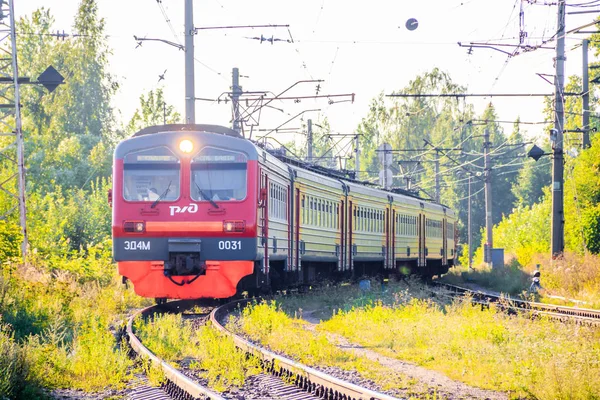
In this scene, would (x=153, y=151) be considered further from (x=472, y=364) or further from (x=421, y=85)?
(x=421, y=85)

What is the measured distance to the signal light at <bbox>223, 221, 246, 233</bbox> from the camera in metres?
14.9

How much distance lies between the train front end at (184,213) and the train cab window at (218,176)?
0.02m

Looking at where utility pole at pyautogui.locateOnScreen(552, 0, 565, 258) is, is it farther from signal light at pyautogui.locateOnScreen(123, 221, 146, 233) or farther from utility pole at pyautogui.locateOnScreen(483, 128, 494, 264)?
utility pole at pyautogui.locateOnScreen(483, 128, 494, 264)

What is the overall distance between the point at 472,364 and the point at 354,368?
1238 mm

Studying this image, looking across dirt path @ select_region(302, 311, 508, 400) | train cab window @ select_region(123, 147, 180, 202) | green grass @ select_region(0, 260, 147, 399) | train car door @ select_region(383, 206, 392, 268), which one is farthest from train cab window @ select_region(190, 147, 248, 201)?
train car door @ select_region(383, 206, 392, 268)

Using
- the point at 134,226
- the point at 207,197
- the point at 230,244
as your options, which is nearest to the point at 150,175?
the point at 134,226

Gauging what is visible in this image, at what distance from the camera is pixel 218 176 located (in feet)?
49.5

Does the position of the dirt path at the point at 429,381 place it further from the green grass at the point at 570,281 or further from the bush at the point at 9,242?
the green grass at the point at 570,281

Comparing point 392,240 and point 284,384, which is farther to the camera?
point 392,240

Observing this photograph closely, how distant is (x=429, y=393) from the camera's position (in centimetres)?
810

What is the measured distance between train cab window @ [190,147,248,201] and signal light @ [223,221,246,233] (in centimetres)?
40

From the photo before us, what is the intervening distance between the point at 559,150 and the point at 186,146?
11669 millimetres

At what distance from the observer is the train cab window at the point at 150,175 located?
1490 cm

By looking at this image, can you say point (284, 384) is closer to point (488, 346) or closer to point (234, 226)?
point (488, 346)
